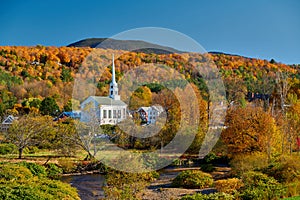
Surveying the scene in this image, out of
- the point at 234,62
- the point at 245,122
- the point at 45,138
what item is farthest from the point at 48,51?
the point at 245,122

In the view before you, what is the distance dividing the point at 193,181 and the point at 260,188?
3645 mm

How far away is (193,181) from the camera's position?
14.3 meters

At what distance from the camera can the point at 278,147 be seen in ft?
59.8

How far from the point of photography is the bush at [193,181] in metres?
14.3

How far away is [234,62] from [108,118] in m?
44.4

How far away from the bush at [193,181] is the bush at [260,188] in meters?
2.33

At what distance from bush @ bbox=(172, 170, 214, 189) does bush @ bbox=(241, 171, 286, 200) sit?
2328 millimetres

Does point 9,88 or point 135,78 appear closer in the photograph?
point 135,78

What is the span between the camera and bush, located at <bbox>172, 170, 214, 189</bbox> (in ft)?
46.9

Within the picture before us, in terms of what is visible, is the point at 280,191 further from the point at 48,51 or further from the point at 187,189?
the point at 48,51

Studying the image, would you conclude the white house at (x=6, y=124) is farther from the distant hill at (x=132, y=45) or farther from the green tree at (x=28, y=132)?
the distant hill at (x=132, y=45)

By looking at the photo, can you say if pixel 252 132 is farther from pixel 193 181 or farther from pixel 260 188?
pixel 260 188

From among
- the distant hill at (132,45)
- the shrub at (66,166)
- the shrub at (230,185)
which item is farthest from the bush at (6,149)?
the shrub at (230,185)

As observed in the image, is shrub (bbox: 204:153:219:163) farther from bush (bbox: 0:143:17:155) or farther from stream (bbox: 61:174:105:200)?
bush (bbox: 0:143:17:155)
